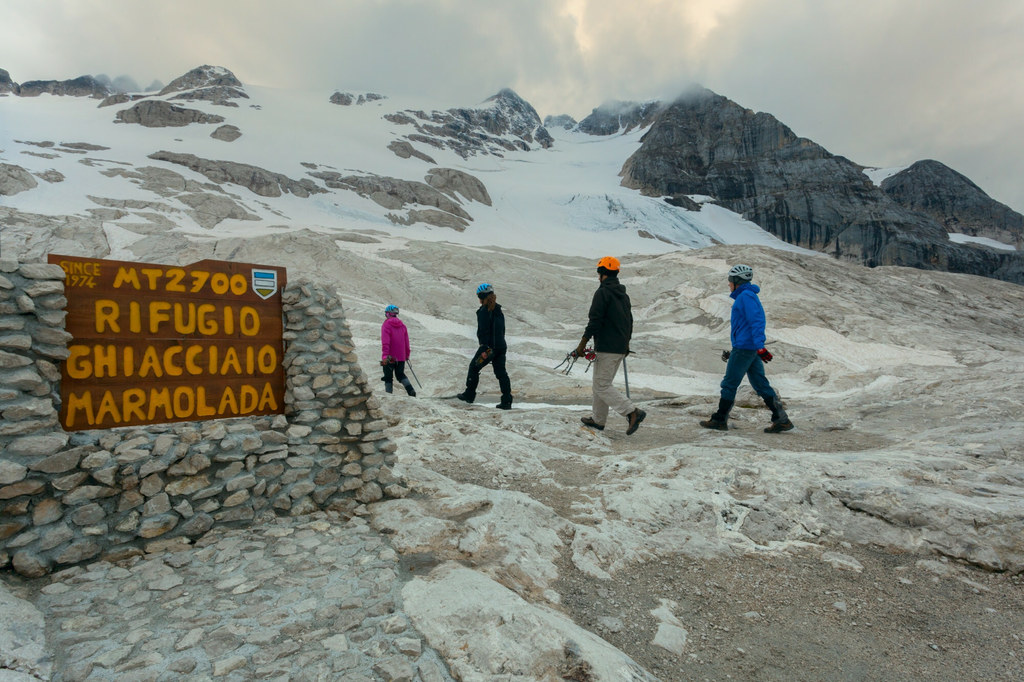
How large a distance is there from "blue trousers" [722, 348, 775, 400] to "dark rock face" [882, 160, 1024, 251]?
4197 inches

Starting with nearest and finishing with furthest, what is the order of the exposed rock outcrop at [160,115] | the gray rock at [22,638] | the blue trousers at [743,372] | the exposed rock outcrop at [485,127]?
the gray rock at [22,638]
the blue trousers at [743,372]
the exposed rock outcrop at [160,115]
the exposed rock outcrop at [485,127]

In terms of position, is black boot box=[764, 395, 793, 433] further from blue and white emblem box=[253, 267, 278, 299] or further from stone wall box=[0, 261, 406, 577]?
blue and white emblem box=[253, 267, 278, 299]

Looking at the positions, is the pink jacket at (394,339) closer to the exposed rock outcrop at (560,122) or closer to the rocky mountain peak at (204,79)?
the rocky mountain peak at (204,79)

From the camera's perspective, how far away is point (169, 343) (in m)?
4.39

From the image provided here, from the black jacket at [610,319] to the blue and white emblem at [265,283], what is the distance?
4.02m

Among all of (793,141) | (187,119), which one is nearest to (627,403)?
(187,119)

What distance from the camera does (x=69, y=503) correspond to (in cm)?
364

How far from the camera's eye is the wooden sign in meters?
4.01

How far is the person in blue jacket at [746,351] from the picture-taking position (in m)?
7.43

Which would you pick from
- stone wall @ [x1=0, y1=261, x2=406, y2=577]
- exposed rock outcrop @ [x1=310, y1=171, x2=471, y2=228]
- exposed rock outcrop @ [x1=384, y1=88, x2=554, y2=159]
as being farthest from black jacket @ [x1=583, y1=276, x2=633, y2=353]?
exposed rock outcrop @ [x1=384, y1=88, x2=554, y2=159]

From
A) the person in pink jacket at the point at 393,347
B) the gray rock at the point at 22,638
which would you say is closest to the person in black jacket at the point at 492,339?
the person in pink jacket at the point at 393,347

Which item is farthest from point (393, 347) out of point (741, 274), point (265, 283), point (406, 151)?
point (406, 151)

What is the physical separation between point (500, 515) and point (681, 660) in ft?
6.07

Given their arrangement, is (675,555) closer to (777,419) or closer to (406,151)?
(777,419)
